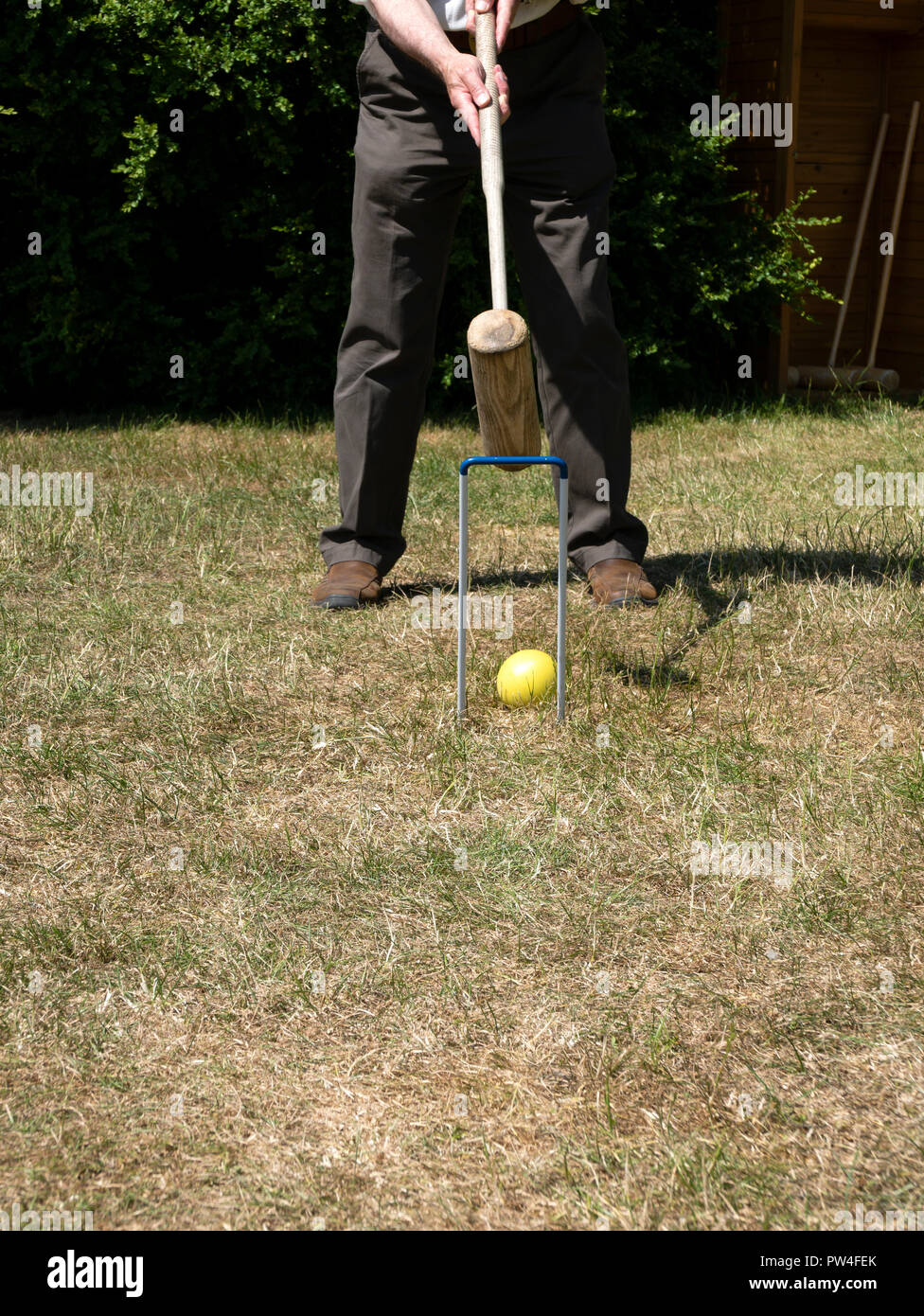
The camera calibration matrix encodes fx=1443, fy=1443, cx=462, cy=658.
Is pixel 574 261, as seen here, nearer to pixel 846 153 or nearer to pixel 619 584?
pixel 619 584

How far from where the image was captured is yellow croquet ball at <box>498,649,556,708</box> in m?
2.83

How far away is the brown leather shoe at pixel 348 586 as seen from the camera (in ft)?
11.5

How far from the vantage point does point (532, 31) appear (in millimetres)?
3273

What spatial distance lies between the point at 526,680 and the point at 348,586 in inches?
32.9

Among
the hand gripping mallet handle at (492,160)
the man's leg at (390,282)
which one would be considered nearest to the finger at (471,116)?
the hand gripping mallet handle at (492,160)

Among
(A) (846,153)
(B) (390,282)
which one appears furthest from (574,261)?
(A) (846,153)

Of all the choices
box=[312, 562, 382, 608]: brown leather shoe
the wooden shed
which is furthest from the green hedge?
box=[312, 562, 382, 608]: brown leather shoe

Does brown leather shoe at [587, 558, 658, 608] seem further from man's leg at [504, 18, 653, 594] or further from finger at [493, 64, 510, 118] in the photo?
finger at [493, 64, 510, 118]

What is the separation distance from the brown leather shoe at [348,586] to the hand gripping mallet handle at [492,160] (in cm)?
100

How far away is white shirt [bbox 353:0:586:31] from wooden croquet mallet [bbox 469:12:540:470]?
1.81ft

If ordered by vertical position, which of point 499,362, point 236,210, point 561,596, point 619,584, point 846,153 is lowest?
point 619,584

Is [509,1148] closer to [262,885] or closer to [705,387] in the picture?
[262,885]

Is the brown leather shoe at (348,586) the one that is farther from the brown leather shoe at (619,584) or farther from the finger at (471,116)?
the finger at (471,116)

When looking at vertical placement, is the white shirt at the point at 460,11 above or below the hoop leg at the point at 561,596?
above
